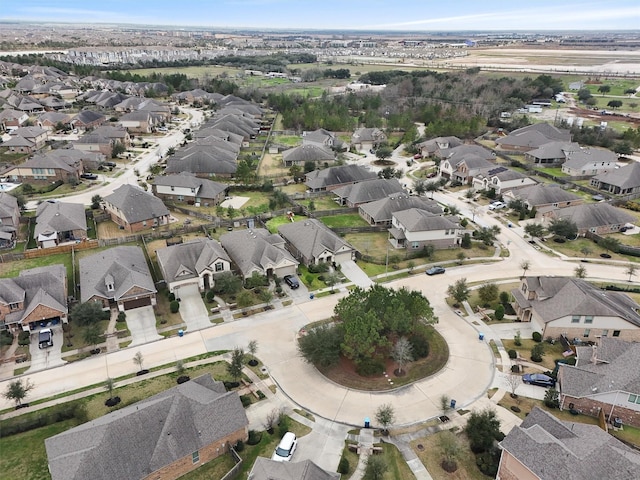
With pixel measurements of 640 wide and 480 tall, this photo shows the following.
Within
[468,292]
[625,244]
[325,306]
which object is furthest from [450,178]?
[325,306]

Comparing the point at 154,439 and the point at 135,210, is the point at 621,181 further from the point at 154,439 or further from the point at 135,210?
the point at 154,439

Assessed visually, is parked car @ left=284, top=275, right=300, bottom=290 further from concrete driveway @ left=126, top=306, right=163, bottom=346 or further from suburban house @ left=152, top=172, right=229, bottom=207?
suburban house @ left=152, top=172, right=229, bottom=207

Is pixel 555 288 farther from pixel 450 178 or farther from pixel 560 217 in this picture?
pixel 450 178

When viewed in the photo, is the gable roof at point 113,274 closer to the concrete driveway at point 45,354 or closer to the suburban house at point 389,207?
the concrete driveway at point 45,354

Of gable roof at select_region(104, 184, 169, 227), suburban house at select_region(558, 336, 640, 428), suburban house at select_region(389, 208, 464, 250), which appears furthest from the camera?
gable roof at select_region(104, 184, 169, 227)

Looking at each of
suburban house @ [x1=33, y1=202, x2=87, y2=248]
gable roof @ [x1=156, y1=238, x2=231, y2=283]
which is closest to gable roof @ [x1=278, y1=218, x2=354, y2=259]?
gable roof @ [x1=156, y1=238, x2=231, y2=283]

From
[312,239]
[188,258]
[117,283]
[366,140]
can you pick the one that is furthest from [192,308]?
[366,140]

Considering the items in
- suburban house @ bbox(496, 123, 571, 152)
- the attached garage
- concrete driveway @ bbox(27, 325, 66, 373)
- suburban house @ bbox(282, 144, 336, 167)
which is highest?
suburban house @ bbox(496, 123, 571, 152)
